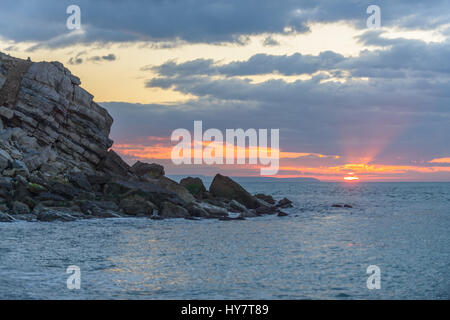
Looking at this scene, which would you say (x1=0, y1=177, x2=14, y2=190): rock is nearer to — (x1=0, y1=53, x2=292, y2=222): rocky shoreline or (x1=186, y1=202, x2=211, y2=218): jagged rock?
(x1=0, y1=53, x2=292, y2=222): rocky shoreline

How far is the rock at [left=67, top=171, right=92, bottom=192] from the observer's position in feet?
159

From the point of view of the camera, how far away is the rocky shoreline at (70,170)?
140ft

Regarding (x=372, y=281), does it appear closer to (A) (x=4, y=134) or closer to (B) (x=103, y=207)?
(B) (x=103, y=207)

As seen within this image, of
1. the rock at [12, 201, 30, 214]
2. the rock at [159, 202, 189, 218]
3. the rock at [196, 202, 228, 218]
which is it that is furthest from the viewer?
the rock at [196, 202, 228, 218]

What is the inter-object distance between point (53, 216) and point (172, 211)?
11.9 metres

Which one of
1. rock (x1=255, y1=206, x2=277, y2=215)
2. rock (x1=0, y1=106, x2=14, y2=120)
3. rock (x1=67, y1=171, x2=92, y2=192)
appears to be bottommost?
rock (x1=255, y1=206, x2=277, y2=215)

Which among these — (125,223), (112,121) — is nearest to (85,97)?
(112,121)

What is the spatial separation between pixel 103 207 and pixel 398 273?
29554 millimetres

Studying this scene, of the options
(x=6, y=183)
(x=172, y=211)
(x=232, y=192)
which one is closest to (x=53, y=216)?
(x=6, y=183)

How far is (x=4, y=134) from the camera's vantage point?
51562 mm

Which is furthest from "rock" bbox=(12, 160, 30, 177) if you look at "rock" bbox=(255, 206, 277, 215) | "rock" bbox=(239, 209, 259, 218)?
"rock" bbox=(255, 206, 277, 215)

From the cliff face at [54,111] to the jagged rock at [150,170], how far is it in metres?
4.78

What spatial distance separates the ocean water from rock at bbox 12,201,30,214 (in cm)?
389
